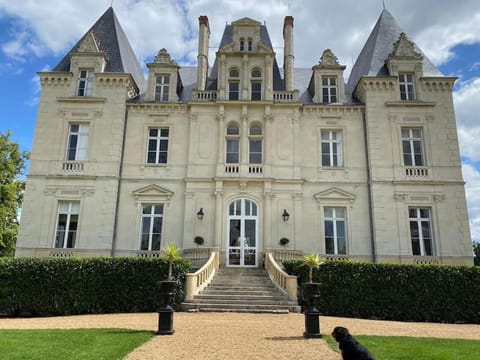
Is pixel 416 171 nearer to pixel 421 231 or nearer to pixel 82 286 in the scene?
pixel 421 231

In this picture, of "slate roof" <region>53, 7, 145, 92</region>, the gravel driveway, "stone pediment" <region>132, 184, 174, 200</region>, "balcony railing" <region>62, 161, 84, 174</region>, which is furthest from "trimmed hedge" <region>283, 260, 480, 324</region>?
"slate roof" <region>53, 7, 145, 92</region>

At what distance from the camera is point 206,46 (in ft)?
70.6

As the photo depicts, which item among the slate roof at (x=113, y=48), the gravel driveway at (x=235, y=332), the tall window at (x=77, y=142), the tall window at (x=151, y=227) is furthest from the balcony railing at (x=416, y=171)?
the tall window at (x=77, y=142)

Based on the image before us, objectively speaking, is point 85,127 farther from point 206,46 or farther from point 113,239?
point 206,46

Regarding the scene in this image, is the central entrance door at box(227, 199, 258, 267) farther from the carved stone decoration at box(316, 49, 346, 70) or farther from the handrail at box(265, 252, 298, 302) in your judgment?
the carved stone decoration at box(316, 49, 346, 70)

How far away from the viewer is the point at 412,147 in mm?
19438

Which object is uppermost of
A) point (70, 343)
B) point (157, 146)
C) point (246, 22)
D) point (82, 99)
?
point (246, 22)

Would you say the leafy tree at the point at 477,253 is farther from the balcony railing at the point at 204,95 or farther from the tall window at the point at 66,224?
the tall window at the point at 66,224

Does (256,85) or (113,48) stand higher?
(113,48)

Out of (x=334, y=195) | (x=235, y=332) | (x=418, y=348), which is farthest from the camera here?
(x=334, y=195)

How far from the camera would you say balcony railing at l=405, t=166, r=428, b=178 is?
18.8m

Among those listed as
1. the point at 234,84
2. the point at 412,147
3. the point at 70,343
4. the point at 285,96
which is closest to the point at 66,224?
the point at 234,84

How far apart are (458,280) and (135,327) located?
10.5 metres

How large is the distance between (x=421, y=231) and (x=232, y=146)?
392 inches
